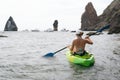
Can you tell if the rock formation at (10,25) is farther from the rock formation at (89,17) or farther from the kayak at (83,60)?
the kayak at (83,60)

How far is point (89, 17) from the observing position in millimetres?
174875

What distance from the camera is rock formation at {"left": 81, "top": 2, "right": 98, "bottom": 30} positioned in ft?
570

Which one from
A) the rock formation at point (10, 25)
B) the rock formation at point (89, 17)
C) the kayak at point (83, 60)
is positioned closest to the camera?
the kayak at point (83, 60)

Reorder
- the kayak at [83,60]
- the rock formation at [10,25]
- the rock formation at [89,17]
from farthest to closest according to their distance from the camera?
the rock formation at [89,17] → the rock formation at [10,25] → the kayak at [83,60]

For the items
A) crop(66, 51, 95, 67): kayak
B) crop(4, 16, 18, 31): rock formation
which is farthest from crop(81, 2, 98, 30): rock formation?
crop(66, 51, 95, 67): kayak

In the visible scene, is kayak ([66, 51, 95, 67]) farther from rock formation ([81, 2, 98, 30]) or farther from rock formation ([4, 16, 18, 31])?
rock formation ([81, 2, 98, 30])

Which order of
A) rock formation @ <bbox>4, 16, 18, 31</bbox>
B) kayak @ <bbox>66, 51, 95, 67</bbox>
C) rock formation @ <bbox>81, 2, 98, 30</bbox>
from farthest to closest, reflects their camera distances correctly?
1. rock formation @ <bbox>81, 2, 98, 30</bbox>
2. rock formation @ <bbox>4, 16, 18, 31</bbox>
3. kayak @ <bbox>66, 51, 95, 67</bbox>

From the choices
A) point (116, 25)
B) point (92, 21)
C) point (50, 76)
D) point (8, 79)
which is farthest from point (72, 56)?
point (92, 21)

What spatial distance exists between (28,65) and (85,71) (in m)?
4.31

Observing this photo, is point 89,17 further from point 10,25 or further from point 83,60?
point 83,60

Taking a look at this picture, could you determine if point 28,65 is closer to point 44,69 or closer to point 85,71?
point 44,69

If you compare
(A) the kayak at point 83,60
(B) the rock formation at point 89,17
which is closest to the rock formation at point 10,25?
(B) the rock formation at point 89,17

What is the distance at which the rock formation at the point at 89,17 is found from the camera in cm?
17360

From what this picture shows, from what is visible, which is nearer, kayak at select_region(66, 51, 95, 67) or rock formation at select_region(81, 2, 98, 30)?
kayak at select_region(66, 51, 95, 67)
